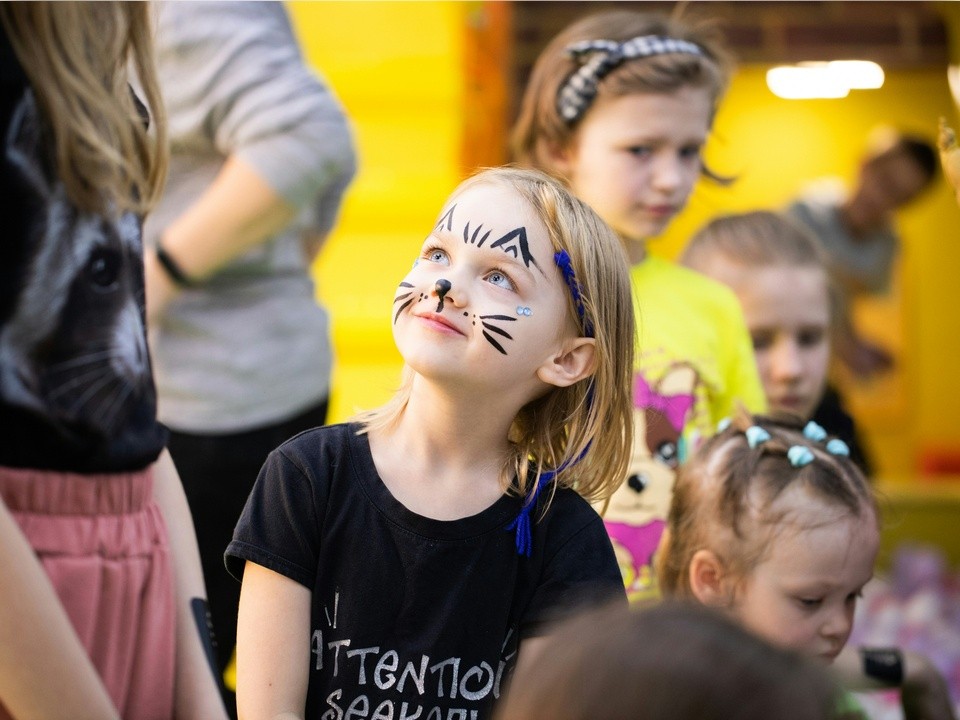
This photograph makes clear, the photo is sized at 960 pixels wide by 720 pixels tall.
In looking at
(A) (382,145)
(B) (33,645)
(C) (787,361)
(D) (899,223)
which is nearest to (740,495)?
(C) (787,361)

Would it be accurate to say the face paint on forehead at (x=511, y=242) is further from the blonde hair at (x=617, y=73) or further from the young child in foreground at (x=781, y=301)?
the young child in foreground at (x=781, y=301)

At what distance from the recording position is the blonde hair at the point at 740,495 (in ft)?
A: 6.45

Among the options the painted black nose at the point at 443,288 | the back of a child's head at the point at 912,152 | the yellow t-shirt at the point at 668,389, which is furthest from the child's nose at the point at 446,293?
the back of a child's head at the point at 912,152

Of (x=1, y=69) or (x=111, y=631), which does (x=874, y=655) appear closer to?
(x=111, y=631)

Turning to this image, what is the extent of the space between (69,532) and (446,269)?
54 centimetres

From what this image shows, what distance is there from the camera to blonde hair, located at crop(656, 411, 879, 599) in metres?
1.97

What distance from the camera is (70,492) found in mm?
1300

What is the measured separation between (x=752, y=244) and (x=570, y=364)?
1418 millimetres

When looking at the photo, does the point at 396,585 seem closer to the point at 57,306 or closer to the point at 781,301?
the point at 57,306

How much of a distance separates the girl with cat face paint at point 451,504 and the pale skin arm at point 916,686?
876 mm

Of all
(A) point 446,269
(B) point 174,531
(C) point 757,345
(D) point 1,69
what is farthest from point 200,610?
(C) point 757,345

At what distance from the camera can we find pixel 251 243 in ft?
7.39

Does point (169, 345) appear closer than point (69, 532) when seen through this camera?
No

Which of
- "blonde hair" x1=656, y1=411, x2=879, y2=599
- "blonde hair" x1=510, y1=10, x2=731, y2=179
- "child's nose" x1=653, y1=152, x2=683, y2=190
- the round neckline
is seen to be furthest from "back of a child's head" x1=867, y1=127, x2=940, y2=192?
the round neckline
